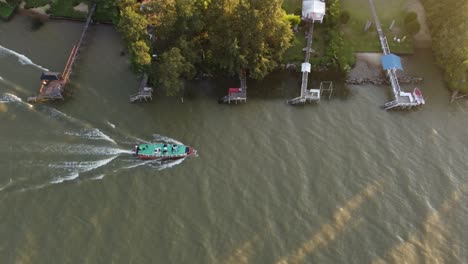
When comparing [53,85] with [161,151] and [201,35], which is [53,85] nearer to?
[161,151]

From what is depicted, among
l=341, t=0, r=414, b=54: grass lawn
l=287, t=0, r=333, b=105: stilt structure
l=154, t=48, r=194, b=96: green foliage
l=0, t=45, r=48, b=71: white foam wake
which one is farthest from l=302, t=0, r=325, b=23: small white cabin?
l=0, t=45, r=48, b=71: white foam wake

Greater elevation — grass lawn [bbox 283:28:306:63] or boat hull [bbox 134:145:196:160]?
grass lawn [bbox 283:28:306:63]

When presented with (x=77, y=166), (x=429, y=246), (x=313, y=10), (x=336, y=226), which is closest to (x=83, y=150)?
(x=77, y=166)

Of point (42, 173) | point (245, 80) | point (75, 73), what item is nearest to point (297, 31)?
point (245, 80)

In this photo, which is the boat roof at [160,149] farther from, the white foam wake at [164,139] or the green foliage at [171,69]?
the green foliage at [171,69]

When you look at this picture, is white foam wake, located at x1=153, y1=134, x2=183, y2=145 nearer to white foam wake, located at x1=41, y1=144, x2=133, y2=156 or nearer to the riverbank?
white foam wake, located at x1=41, y1=144, x2=133, y2=156

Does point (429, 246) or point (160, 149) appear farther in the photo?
point (160, 149)
